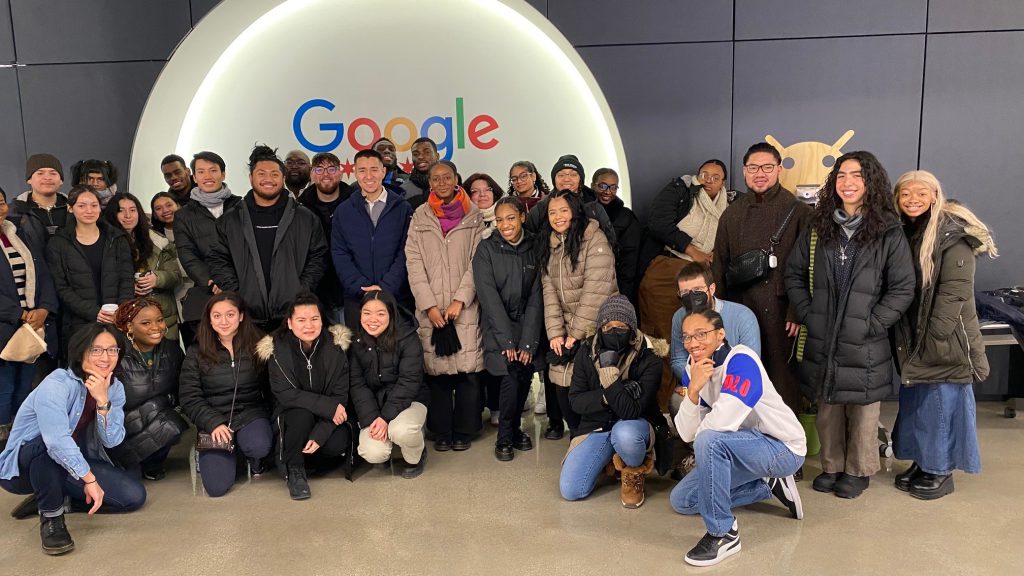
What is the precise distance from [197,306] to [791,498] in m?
3.03

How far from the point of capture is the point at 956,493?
3.56 meters

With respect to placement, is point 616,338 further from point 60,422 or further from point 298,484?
point 60,422

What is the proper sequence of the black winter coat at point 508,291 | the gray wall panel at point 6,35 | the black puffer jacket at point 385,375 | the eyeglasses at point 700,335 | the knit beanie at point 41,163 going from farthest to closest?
the gray wall panel at point 6,35 → the knit beanie at point 41,163 → the black winter coat at point 508,291 → the black puffer jacket at point 385,375 → the eyeglasses at point 700,335

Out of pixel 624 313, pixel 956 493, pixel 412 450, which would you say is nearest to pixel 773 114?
pixel 624 313

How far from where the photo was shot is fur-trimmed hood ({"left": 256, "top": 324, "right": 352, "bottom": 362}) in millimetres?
3781

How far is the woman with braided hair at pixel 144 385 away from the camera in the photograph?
365 cm

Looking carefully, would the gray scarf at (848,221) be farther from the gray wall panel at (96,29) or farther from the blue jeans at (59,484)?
the gray wall panel at (96,29)

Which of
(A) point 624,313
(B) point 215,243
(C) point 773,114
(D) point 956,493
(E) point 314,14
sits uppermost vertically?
(E) point 314,14

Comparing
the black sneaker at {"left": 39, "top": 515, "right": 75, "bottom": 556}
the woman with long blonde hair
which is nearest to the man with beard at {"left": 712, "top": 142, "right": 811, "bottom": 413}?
the woman with long blonde hair

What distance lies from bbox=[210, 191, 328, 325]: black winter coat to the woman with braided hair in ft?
1.48

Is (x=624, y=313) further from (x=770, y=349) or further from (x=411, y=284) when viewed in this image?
(x=411, y=284)

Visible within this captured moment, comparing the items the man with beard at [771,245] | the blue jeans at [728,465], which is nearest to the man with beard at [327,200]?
the man with beard at [771,245]

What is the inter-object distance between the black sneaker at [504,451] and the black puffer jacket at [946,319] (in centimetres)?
190

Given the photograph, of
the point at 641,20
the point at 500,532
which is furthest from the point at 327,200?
the point at 641,20
